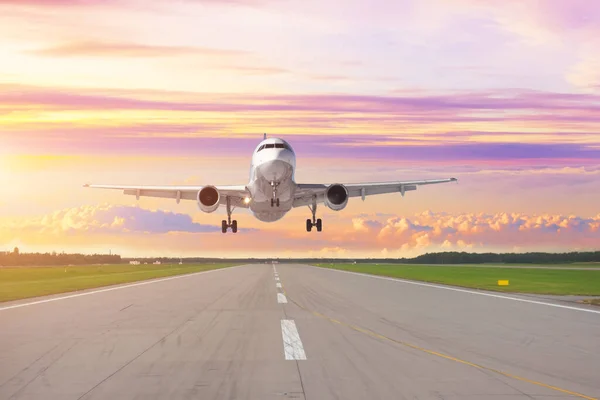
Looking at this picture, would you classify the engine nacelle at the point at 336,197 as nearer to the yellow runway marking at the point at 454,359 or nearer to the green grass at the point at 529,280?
the green grass at the point at 529,280

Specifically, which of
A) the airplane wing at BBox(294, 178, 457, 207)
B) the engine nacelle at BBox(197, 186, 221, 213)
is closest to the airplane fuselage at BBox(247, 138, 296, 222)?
the airplane wing at BBox(294, 178, 457, 207)

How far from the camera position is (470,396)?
8.89m

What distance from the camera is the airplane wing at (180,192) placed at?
4041 centimetres

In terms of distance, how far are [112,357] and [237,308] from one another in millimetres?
11863

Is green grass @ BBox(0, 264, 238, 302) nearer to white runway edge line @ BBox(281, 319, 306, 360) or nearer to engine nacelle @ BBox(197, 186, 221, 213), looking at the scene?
engine nacelle @ BBox(197, 186, 221, 213)

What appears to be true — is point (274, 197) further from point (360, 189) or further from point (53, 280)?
point (53, 280)

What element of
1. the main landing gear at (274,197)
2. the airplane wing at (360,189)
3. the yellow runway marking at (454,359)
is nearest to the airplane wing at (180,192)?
the main landing gear at (274,197)

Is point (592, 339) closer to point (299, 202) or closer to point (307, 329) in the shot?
point (307, 329)

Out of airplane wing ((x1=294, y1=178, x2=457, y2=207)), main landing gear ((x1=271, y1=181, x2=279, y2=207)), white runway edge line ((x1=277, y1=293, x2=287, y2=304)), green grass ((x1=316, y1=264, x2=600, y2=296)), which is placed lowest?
white runway edge line ((x1=277, y1=293, x2=287, y2=304))

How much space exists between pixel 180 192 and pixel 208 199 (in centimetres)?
683

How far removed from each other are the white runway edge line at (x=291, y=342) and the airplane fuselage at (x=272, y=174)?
54.8 feet

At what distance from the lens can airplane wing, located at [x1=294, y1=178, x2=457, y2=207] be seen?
40281 mm

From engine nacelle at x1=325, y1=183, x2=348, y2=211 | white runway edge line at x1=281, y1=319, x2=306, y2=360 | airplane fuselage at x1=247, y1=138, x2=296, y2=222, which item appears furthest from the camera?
engine nacelle at x1=325, y1=183, x2=348, y2=211

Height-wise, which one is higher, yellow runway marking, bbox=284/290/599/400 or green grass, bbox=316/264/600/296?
green grass, bbox=316/264/600/296
